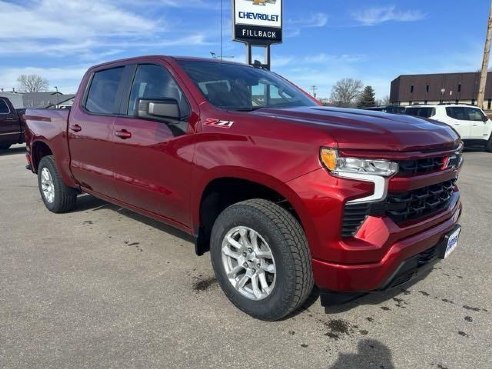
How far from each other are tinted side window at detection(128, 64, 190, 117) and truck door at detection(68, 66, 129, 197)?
0.29 metres

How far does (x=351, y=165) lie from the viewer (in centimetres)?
262

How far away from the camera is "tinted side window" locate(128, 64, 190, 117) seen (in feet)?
12.2

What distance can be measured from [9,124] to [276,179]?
14.7 metres

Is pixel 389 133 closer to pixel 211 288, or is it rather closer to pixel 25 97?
pixel 211 288

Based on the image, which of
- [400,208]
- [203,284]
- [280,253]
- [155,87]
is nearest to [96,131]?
[155,87]

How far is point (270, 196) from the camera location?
129 inches

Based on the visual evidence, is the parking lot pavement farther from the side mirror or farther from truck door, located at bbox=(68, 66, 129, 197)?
the side mirror

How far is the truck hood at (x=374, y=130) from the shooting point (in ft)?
8.73

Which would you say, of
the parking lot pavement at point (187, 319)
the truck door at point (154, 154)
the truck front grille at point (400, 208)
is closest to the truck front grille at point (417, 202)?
the truck front grille at point (400, 208)

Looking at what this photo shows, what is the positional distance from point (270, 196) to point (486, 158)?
42.7 ft

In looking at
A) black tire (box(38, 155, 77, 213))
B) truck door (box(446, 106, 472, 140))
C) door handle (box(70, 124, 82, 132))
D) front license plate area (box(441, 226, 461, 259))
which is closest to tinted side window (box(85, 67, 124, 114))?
door handle (box(70, 124, 82, 132))

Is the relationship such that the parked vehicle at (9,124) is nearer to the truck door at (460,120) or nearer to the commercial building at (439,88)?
the truck door at (460,120)

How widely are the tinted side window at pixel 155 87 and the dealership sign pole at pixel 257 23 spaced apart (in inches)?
552

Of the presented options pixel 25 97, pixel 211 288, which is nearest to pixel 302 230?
pixel 211 288
